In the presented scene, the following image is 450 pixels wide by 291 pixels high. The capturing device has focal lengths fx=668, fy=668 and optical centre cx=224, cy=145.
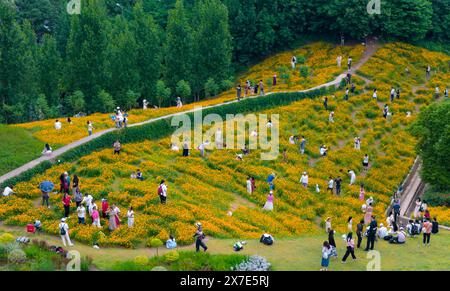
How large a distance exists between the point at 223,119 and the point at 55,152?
66.4 feet

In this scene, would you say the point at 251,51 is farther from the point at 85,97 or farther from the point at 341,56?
the point at 85,97

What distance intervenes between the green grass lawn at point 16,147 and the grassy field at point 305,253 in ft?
33.3

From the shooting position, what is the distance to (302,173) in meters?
56.5

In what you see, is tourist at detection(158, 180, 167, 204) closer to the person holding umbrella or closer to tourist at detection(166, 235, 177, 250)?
tourist at detection(166, 235, 177, 250)

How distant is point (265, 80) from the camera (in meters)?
85.0

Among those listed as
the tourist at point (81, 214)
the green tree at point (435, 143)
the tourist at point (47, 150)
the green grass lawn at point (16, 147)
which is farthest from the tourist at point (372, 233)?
the green grass lawn at point (16, 147)

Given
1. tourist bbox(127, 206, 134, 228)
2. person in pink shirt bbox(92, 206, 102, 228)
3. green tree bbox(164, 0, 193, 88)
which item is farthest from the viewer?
green tree bbox(164, 0, 193, 88)

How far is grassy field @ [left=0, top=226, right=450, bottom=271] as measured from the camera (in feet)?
109

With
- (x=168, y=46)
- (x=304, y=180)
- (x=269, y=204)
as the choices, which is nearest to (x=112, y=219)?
(x=269, y=204)

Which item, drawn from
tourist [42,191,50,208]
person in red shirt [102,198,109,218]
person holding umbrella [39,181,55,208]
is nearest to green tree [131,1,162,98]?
person holding umbrella [39,181,55,208]

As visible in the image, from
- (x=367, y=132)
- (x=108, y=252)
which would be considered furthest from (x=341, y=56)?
(x=108, y=252)

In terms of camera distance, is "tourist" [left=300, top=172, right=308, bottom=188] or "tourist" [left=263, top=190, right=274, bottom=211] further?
"tourist" [left=300, top=172, right=308, bottom=188]

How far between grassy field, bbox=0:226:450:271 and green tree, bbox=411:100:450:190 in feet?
57.5

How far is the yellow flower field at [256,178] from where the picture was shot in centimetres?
4019
